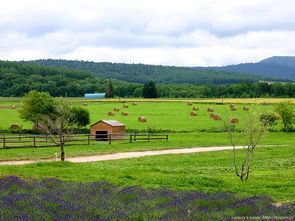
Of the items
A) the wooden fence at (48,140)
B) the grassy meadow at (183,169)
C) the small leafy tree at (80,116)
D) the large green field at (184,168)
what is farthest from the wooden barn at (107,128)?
the small leafy tree at (80,116)

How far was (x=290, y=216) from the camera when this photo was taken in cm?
932

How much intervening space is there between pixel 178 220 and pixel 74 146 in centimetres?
2982

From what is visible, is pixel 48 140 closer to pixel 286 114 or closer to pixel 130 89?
pixel 286 114

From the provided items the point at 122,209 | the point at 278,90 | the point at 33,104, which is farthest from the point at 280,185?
the point at 278,90

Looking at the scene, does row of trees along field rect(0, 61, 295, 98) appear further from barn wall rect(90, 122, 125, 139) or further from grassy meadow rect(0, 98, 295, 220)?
grassy meadow rect(0, 98, 295, 220)

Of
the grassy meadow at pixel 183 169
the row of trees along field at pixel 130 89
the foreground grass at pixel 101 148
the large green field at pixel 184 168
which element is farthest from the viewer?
the row of trees along field at pixel 130 89

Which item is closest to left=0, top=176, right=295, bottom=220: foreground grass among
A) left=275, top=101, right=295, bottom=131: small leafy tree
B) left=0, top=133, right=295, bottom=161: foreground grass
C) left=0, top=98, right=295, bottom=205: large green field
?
left=0, top=98, right=295, bottom=205: large green field

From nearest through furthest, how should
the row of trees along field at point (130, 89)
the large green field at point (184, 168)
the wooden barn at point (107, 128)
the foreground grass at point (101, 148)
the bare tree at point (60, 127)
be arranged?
the large green field at point (184, 168) < the bare tree at point (60, 127) < the foreground grass at point (101, 148) < the wooden barn at point (107, 128) < the row of trees along field at point (130, 89)

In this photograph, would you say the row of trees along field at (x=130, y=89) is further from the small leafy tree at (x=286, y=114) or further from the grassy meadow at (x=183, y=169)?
the grassy meadow at (x=183, y=169)

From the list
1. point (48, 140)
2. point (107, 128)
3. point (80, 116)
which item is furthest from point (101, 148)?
point (80, 116)

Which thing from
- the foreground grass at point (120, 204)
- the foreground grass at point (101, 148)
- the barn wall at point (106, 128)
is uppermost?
the foreground grass at point (120, 204)

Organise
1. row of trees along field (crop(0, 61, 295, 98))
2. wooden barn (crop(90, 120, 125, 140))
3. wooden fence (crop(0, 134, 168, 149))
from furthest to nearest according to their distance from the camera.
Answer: row of trees along field (crop(0, 61, 295, 98)) → wooden barn (crop(90, 120, 125, 140)) → wooden fence (crop(0, 134, 168, 149))

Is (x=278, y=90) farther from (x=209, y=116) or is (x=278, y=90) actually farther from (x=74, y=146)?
(x=74, y=146)

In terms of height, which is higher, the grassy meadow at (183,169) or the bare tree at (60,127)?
the bare tree at (60,127)
